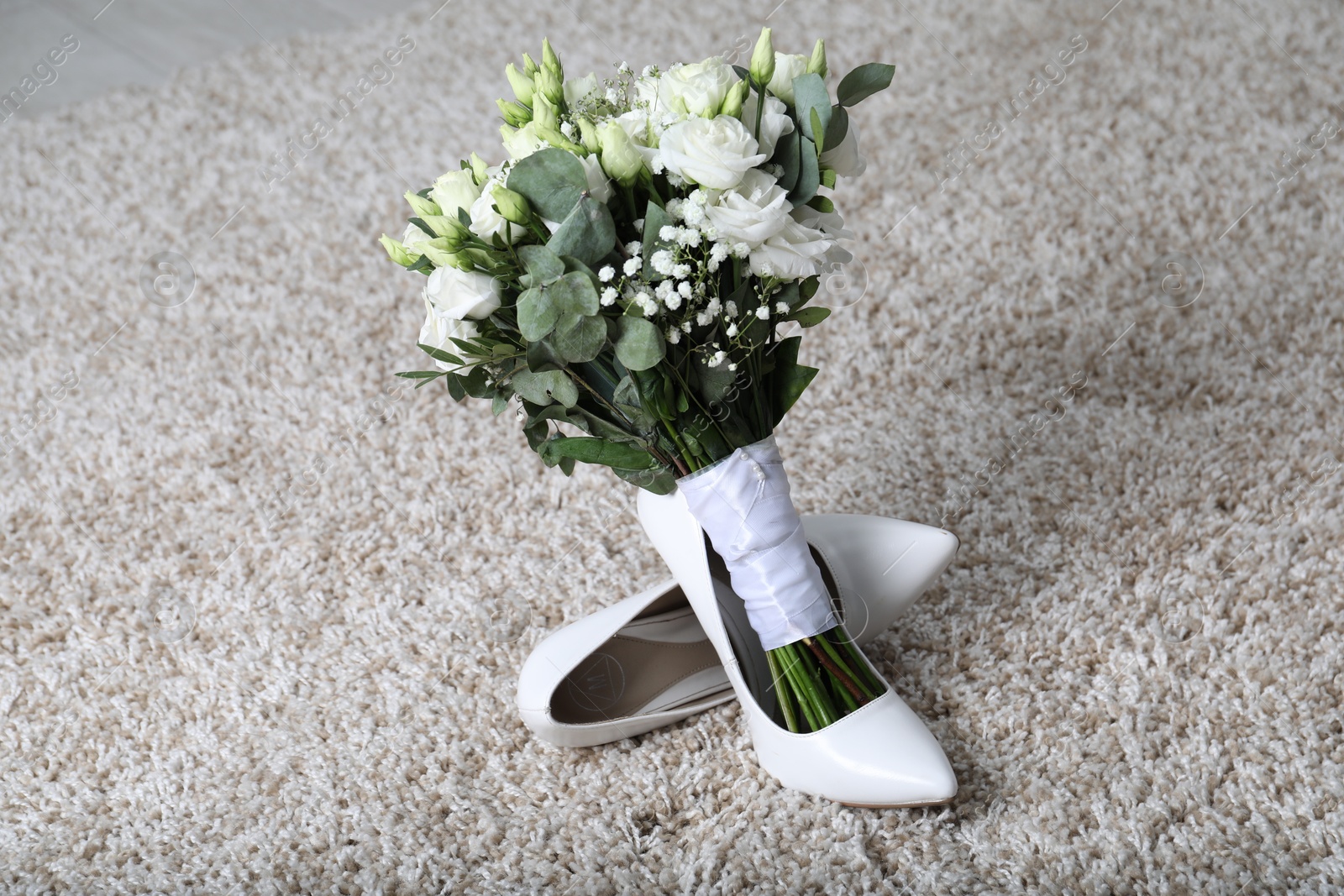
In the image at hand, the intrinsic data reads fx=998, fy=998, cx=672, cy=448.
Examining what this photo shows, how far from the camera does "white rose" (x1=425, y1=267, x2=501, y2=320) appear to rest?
2.20ft

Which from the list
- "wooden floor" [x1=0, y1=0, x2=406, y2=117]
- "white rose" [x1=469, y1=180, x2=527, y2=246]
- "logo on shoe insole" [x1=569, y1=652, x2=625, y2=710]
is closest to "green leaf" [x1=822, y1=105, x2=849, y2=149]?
"white rose" [x1=469, y1=180, x2=527, y2=246]

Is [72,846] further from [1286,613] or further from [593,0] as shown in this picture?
[593,0]

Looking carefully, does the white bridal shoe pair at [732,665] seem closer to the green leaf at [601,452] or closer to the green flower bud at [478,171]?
the green leaf at [601,452]

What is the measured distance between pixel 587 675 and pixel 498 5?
175 centimetres

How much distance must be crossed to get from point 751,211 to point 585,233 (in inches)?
4.4

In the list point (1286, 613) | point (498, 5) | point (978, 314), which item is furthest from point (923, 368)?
point (498, 5)

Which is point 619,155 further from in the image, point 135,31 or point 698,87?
point 135,31

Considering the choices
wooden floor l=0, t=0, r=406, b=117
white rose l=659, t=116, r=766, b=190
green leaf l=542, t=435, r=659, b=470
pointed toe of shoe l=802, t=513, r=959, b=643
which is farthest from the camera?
wooden floor l=0, t=0, r=406, b=117

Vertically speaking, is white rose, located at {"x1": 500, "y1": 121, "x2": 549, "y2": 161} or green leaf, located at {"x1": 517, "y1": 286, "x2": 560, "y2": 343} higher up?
white rose, located at {"x1": 500, "y1": 121, "x2": 549, "y2": 161}

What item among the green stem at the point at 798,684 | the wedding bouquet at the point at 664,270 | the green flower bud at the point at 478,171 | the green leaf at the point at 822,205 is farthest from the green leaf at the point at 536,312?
the green stem at the point at 798,684

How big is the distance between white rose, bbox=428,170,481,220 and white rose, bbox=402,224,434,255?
23mm

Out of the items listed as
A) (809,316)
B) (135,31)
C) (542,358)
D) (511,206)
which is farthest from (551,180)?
(135,31)

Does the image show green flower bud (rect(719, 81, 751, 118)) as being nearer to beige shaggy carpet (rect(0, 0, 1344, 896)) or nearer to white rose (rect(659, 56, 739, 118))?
white rose (rect(659, 56, 739, 118))

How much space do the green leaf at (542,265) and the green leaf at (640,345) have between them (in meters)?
0.06
